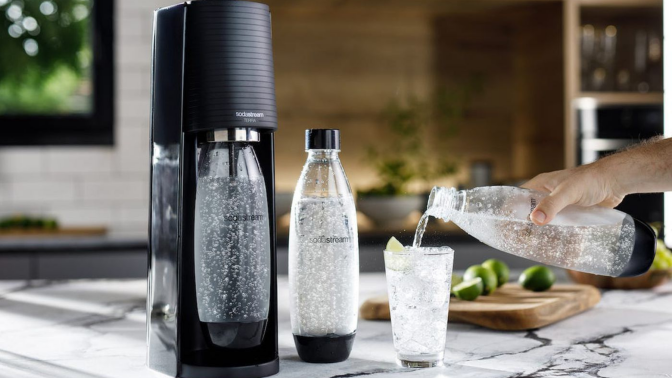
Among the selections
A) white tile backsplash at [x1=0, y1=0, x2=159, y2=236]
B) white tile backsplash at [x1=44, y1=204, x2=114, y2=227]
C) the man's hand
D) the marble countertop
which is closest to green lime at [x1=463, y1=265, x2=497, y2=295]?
the marble countertop

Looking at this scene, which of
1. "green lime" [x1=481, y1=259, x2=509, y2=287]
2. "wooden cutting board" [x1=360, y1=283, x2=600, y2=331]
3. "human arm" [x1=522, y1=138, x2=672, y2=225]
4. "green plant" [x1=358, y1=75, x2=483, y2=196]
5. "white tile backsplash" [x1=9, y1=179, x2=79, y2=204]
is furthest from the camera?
"green plant" [x1=358, y1=75, x2=483, y2=196]

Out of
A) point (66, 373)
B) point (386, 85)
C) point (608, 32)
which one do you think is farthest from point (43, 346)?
point (608, 32)

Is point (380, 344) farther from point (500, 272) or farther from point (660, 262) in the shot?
point (660, 262)

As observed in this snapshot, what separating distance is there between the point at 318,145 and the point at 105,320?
1.79 feet

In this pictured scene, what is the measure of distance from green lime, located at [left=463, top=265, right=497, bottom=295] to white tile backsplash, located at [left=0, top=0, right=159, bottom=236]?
78.2 inches

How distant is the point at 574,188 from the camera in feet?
3.27

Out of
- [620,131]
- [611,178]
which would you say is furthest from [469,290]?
[620,131]

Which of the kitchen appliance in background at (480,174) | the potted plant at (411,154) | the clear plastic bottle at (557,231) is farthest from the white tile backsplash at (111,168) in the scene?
the clear plastic bottle at (557,231)

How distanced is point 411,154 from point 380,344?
7.74 ft

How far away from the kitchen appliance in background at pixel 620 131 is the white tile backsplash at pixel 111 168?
5.73ft

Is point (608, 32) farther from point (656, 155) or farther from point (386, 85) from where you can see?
point (656, 155)

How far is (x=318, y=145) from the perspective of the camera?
2.96 ft

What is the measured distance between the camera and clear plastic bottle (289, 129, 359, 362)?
887mm

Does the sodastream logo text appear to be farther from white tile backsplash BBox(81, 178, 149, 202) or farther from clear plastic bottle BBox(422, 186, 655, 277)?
white tile backsplash BBox(81, 178, 149, 202)
